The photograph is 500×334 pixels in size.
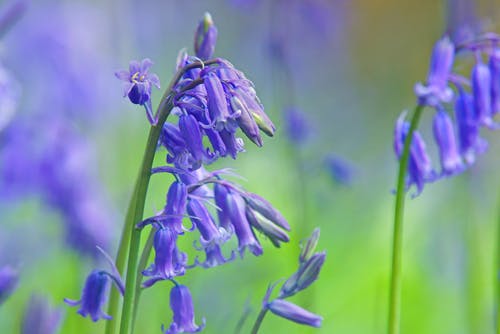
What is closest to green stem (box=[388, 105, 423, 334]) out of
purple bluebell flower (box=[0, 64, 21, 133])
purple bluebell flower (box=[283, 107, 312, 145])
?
purple bluebell flower (box=[0, 64, 21, 133])

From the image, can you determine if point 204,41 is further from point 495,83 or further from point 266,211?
point 495,83

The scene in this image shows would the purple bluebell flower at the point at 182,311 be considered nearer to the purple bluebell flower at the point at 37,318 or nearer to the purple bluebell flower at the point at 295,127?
the purple bluebell flower at the point at 37,318

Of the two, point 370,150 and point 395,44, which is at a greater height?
point 395,44

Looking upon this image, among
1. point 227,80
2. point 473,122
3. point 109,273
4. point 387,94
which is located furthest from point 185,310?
point 387,94

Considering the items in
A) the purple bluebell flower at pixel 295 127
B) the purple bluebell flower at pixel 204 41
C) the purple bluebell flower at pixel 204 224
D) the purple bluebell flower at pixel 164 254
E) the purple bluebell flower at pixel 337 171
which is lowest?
the purple bluebell flower at pixel 164 254

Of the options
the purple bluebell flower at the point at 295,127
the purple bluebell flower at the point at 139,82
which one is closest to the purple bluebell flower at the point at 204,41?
the purple bluebell flower at the point at 139,82

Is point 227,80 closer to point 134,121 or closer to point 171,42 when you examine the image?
point 134,121
